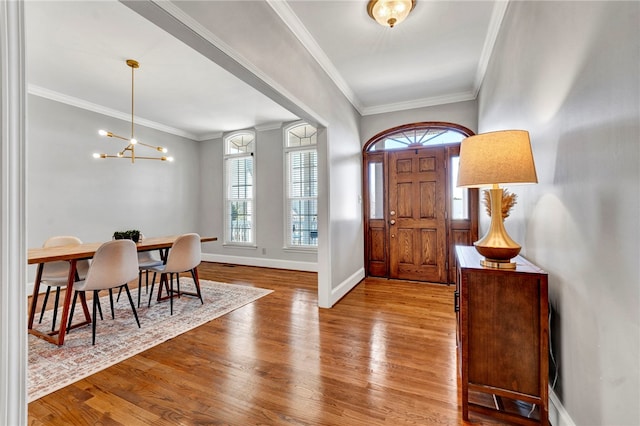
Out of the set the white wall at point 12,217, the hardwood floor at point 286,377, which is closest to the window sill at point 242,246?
the hardwood floor at point 286,377

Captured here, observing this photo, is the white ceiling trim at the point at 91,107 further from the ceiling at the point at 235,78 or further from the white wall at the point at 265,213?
the white wall at the point at 265,213

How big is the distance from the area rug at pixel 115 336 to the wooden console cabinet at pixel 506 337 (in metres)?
2.44

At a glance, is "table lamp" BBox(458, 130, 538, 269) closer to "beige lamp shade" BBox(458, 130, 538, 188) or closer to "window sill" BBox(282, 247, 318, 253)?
"beige lamp shade" BBox(458, 130, 538, 188)

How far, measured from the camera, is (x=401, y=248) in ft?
14.7

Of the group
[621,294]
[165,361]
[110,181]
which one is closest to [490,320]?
[621,294]

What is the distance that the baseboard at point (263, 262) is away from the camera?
17.1 ft

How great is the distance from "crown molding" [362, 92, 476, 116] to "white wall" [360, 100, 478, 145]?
0.15ft

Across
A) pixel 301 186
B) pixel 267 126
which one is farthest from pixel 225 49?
pixel 267 126

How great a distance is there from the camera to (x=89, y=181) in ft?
14.3

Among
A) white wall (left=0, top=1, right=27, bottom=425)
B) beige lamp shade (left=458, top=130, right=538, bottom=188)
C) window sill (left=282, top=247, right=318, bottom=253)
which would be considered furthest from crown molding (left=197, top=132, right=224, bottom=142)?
beige lamp shade (left=458, top=130, right=538, bottom=188)

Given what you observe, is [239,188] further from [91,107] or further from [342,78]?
[342,78]

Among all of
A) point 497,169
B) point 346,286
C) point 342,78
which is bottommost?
point 346,286

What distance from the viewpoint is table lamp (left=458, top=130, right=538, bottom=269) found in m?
1.38

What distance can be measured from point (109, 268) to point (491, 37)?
13.5ft
